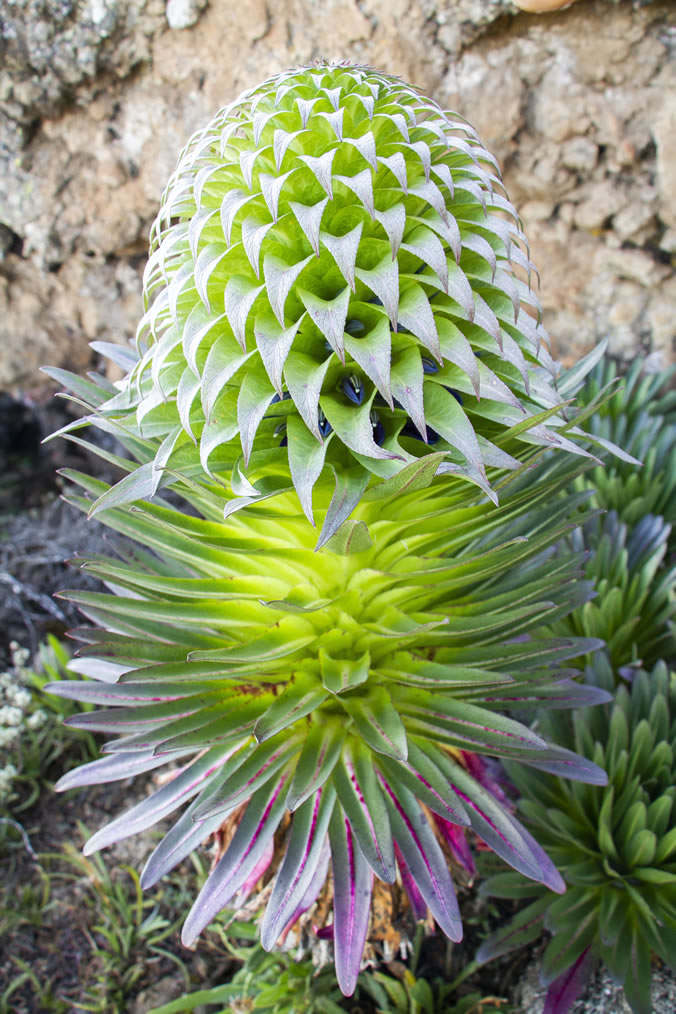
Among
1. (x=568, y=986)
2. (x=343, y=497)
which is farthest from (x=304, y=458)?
(x=568, y=986)

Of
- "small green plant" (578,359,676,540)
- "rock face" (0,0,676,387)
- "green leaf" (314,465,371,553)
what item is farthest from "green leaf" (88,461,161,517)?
"rock face" (0,0,676,387)

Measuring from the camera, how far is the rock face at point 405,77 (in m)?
2.71

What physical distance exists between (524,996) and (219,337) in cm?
180

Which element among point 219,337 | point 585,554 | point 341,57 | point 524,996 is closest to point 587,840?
point 524,996

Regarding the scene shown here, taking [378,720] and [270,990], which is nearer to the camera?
[378,720]

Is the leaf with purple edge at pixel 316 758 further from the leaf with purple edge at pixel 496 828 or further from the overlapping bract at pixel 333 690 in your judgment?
the leaf with purple edge at pixel 496 828

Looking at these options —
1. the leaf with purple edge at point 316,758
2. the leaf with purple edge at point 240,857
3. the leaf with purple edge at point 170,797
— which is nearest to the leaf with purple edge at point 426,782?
the leaf with purple edge at point 316,758

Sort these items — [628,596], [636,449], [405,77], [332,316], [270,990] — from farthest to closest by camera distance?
[405,77] < [636,449] < [628,596] < [270,990] < [332,316]

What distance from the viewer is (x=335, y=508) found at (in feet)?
3.41

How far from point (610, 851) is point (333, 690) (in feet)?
3.07

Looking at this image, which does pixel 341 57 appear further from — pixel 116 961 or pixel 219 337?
pixel 116 961

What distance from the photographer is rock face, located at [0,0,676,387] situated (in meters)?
2.71

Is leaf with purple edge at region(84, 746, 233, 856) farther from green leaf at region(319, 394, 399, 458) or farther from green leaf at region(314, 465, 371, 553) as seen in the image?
green leaf at region(319, 394, 399, 458)

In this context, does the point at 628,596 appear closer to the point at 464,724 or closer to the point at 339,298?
the point at 464,724
